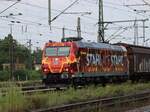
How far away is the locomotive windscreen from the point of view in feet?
101

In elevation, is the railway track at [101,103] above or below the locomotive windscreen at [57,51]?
below

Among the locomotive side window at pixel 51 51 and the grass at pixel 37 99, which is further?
the locomotive side window at pixel 51 51

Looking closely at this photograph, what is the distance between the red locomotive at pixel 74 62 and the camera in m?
30.0

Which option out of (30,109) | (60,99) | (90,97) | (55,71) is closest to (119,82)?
(55,71)

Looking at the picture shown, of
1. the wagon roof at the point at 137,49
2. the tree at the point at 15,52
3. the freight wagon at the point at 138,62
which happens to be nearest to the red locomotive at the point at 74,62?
the freight wagon at the point at 138,62

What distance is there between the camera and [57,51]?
31000 mm

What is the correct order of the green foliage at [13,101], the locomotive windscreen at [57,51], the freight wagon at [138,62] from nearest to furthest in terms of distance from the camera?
the green foliage at [13,101], the locomotive windscreen at [57,51], the freight wagon at [138,62]

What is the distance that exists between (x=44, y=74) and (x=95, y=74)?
3952 mm

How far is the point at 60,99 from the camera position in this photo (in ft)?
71.2

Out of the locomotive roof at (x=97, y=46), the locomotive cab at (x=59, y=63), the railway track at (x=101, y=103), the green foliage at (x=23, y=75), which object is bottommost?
the green foliage at (x=23, y=75)

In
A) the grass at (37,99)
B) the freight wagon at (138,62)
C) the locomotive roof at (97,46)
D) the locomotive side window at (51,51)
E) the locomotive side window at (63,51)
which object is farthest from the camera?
the freight wagon at (138,62)

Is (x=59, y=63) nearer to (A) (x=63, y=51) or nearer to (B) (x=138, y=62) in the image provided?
(A) (x=63, y=51)

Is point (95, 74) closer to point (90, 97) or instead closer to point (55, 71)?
point (55, 71)

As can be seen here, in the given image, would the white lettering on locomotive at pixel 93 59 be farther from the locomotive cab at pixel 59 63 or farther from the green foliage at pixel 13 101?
the green foliage at pixel 13 101
